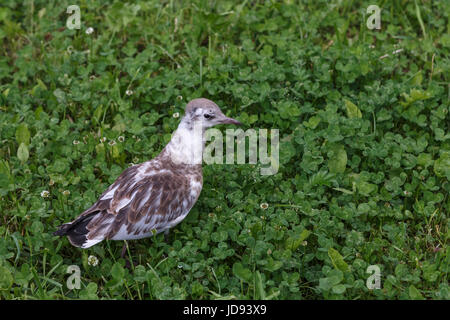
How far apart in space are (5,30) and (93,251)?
3523mm

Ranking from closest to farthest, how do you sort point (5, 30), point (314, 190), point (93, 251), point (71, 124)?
point (93, 251)
point (314, 190)
point (71, 124)
point (5, 30)

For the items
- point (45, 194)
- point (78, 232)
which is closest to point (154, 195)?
point (78, 232)

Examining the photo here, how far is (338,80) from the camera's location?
20.7ft

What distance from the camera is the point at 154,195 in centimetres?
474

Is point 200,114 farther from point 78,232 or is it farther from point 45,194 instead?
point 45,194

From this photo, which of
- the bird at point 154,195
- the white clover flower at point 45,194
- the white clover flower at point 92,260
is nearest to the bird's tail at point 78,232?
the bird at point 154,195

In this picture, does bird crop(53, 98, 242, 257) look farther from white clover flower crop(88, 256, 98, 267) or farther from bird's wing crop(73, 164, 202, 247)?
white clover flower crop(88, 256, 98, 267)

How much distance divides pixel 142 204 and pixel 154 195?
13 centimetres

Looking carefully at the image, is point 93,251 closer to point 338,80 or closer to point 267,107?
point 267,107

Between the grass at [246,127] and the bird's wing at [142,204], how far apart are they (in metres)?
0.22

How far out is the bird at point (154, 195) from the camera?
15.1ft

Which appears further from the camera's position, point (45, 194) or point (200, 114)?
point (45, 194)
